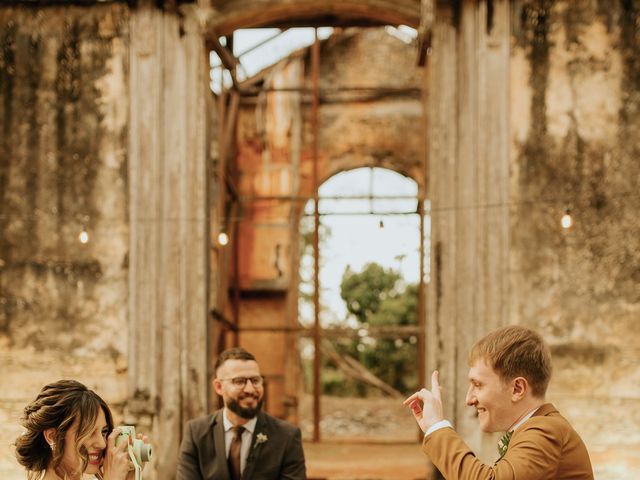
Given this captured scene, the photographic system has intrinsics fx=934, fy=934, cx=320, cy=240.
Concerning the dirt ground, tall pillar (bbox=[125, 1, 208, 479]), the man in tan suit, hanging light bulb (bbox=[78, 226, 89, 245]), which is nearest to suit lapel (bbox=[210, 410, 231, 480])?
tall pillar (bbox=[125, 1, 208, 479])

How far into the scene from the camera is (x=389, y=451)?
14.4m

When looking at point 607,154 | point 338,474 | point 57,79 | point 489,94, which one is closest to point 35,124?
point 57,79

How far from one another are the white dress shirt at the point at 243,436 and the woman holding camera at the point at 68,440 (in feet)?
8.53

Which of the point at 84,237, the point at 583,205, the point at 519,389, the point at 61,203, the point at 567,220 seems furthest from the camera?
the point at 61,203

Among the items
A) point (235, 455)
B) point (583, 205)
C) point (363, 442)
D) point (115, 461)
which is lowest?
point (363, 442)

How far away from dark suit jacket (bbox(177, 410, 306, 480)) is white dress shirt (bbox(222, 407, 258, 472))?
0.02m

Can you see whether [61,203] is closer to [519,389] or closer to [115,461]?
[115,461]

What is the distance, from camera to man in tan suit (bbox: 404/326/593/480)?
230 centimetres

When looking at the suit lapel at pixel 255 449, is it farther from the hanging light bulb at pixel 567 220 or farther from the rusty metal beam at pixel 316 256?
the rusty metal beam at pixel 316 256

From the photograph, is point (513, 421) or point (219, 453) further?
point (219, 453)

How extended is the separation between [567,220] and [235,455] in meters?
3.98

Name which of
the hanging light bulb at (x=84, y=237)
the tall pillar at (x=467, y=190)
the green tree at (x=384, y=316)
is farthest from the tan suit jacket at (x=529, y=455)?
the green tree at (x=384, y=316)

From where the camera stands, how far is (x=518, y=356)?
239 centimetres

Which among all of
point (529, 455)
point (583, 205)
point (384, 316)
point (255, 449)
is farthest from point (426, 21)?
point (384, 316)
